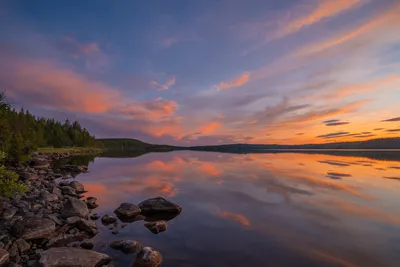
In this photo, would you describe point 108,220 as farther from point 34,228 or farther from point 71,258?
point 71,258

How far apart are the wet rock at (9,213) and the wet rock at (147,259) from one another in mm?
8795

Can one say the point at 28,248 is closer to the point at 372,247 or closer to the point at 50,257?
the point at 50,257

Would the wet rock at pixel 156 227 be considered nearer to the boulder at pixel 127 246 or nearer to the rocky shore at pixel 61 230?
the rocky shore at pixel 61 230

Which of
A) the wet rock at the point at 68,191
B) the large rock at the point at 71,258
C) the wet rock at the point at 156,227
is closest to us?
the large rock at the point at 71,258

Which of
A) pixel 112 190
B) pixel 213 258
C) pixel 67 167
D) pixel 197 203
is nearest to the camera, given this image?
pixel 213 258

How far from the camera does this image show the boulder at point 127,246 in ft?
33.8

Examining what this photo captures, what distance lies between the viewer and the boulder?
10.3 metres

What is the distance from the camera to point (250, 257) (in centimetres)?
1007

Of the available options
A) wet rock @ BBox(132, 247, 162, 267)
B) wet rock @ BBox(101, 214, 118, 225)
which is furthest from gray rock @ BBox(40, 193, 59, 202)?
wet rock @ BBox(132, 247, 162, 267)

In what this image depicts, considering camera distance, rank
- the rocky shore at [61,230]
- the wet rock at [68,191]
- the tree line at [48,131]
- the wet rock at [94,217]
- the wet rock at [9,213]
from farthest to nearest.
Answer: the tree line at [48,131] < the wet rock at [68,191] < the wet rock at [94,217] < the wet rock at [9,213] < the rocky shore at [61,230]

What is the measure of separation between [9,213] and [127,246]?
326 inches

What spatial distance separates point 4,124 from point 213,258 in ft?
53.9

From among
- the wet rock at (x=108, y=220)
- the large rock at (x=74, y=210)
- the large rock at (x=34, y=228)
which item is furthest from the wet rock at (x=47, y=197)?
the large rock at (x=34, y=228)

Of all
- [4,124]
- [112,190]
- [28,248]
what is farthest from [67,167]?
[28,248]
